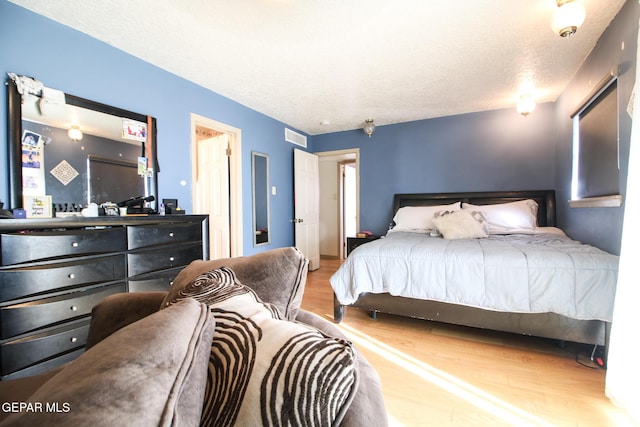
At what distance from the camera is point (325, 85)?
292 centimetres

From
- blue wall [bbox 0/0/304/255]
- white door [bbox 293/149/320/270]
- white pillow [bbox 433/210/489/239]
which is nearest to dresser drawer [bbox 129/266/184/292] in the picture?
blue wall [bbox 0/0/304/255]

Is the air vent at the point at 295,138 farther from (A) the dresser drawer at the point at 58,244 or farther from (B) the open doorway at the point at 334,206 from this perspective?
(A) the dresser drawer at the point at 58,244

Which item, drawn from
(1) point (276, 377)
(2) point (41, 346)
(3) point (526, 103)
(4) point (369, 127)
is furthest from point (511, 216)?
(2) point (41, 346)

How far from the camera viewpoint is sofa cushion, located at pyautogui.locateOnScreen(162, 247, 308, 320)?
841 millimetres

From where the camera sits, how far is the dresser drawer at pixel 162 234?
6.36 feet

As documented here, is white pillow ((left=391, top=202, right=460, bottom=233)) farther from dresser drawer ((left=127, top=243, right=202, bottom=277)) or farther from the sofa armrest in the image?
the sofa armrest

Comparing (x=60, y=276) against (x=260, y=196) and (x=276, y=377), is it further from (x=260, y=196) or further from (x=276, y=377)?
(x=260, y=196)

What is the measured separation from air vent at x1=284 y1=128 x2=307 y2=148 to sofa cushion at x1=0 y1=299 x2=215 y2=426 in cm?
412

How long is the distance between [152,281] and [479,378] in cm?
238

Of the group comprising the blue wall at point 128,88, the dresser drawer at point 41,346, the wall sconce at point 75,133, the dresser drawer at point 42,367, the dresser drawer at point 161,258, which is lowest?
the dresser drawer at point 42,367

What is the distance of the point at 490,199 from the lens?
3.72 metres

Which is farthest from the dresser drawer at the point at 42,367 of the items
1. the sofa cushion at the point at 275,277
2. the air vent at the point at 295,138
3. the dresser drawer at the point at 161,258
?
the air vent at the point at 295,138

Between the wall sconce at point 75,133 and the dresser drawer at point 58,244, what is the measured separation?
2.67 ft

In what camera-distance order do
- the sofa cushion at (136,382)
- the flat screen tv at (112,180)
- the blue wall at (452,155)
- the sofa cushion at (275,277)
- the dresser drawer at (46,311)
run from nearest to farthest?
1. the sofa cushion at (136,382)
2. the sofa cushion at (275,277)
3. the dresser drawer at (46,311)
4. the flat screen tv at (112,180)
5. the blue wall at (452,155)
